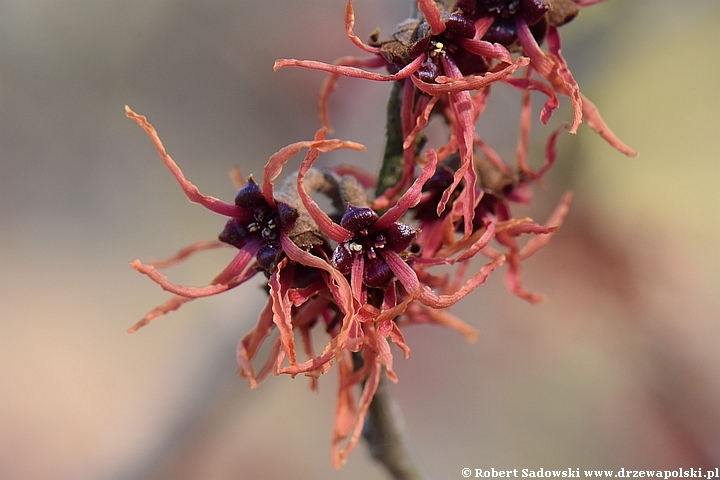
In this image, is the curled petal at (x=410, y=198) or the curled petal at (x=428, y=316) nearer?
the curled petal at (x=410, y=198)

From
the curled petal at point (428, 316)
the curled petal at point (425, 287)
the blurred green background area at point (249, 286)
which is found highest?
the curled petal at point (425, 287)

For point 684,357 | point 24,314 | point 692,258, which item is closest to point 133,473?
point 24,314

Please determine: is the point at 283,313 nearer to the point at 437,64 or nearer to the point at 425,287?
the point at 425,287

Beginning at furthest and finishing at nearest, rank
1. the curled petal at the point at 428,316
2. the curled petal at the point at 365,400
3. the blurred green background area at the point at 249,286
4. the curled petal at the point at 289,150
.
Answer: the blurred green background area at the point at 249,286, the curled petal at the point at 428,316, the curled petal at the point at 365,400, the curled petal at the point at 289,150

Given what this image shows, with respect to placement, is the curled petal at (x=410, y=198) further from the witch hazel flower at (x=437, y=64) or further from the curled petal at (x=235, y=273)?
the curled petal at (x=235, y=273)

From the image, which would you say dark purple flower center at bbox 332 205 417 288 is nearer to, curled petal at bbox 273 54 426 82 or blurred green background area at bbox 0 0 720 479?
curled petal at bbox 273 54 426 82

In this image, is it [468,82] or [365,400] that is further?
[365,400]

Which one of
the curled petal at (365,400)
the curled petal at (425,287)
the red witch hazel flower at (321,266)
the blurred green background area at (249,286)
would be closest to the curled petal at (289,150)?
the red witch hazel flower at (321,266)

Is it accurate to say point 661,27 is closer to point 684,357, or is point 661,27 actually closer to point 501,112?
point 501,112

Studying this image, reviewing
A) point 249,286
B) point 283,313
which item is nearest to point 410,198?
point 283,313
